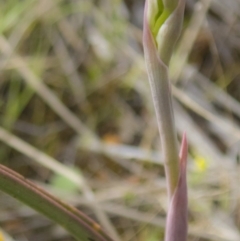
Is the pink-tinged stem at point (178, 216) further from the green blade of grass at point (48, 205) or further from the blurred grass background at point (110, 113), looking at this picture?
the blurred grass background at point (110, 113)

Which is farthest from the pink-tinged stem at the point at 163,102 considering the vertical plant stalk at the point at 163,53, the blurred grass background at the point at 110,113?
the blurred grass background at the point at 110,113

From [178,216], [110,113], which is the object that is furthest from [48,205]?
[110,113]

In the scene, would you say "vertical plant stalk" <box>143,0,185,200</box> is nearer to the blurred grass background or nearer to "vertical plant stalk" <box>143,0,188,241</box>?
"vertical plant stalk" <box>143,0,188,241</box>

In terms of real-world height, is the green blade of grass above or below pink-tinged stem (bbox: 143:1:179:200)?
below

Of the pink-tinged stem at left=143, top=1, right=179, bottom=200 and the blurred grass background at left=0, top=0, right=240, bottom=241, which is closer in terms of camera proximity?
the pink-tinged stem at left=143, top=1, right=179, bottom=200

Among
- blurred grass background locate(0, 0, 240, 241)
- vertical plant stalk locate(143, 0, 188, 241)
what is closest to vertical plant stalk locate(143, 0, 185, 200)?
vertical plant stalk locate(143, 0, 188, 241)

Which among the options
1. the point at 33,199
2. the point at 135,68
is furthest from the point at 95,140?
the point at 33,199

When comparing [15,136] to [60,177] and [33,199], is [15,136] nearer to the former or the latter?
[60,177]

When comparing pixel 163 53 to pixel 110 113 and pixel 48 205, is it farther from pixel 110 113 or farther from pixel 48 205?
pixel 110 113
